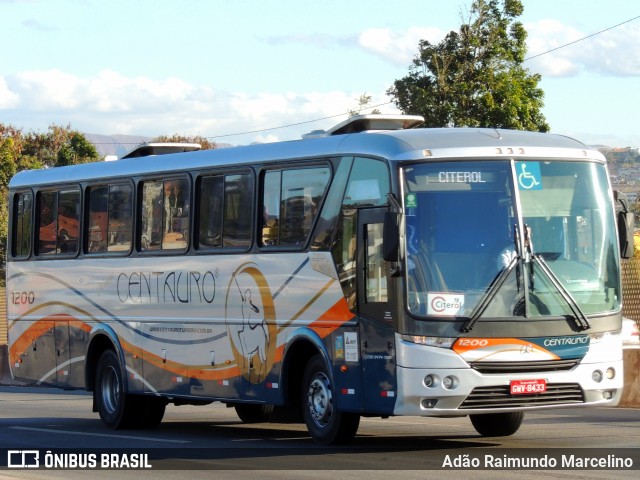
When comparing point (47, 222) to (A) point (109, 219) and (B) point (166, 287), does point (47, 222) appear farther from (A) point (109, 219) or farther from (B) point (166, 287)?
(B) point (166, 287)

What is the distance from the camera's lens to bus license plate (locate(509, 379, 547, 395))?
1366 cm

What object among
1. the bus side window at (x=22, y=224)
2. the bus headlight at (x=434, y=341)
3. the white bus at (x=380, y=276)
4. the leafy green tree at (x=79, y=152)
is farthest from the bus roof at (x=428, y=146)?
the leafy green tree at (x=79, y=152)

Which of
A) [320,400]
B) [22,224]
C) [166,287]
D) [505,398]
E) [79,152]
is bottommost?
[320,400]

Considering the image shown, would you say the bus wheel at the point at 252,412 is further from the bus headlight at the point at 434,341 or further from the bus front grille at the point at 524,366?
the bus front grille at the point at 524,366

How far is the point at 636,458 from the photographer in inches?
531

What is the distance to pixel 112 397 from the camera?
19.7 meters

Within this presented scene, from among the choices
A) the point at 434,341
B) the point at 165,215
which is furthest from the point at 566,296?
the point at 165,215

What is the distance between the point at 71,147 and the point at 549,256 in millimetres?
47647

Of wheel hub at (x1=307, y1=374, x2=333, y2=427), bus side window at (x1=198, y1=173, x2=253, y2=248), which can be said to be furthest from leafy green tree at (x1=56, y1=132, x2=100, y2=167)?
wheel hub at (x1=307, y1=374, x2=333, y2=427)

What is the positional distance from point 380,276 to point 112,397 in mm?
6889

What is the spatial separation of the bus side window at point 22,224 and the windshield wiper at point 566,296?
33.6ft

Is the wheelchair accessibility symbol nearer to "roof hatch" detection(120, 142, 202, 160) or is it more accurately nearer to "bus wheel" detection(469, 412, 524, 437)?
"bus wheel" detection(469, 412, 524, 437)

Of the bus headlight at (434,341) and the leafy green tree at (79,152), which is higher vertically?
the leafy green tree at (79,152)

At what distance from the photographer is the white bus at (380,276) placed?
1367cm
